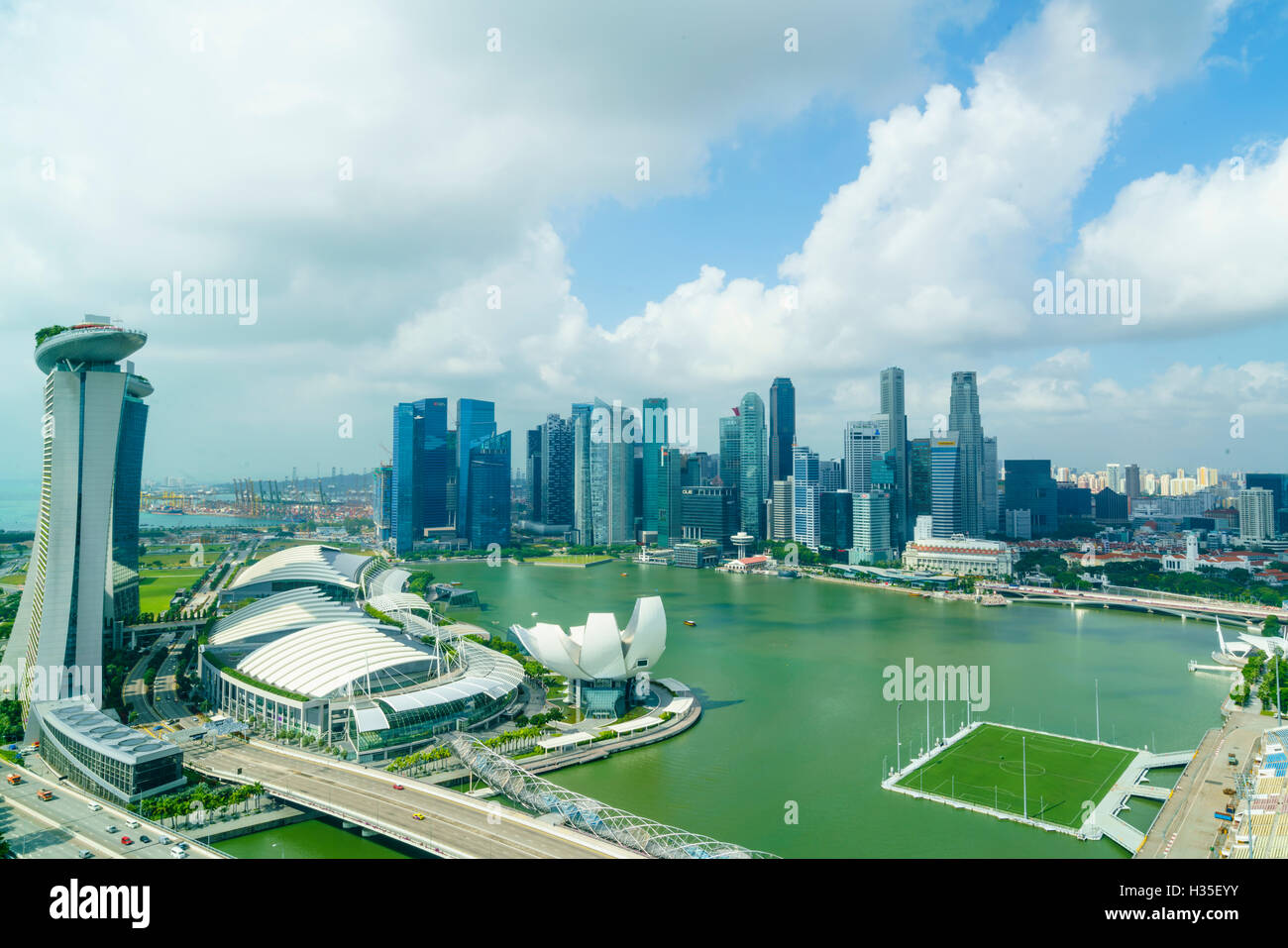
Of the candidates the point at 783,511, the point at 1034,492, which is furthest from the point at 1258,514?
the point at 783,511

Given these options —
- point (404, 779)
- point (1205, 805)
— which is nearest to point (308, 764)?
point (404, 779)

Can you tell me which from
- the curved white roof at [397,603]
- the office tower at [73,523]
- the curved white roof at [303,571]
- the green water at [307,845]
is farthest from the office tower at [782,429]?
the green water at [307,845]

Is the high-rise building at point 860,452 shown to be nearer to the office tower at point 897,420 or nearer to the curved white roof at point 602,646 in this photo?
the office tower at point 897,420

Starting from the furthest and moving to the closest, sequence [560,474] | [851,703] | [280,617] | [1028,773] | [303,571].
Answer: [560,474] → [303,571] → [280,617] → [851,703] → [1028,773]

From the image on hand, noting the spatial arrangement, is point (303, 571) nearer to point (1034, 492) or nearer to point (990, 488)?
point (990, 488)

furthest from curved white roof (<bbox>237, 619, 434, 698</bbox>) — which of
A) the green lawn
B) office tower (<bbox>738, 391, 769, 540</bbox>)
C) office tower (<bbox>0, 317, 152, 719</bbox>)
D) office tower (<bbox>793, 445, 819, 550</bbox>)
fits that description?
office tower (<bbox>738, 391, 769, 540</bbox>)

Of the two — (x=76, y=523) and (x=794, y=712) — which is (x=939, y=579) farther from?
(x=76, y=523)
